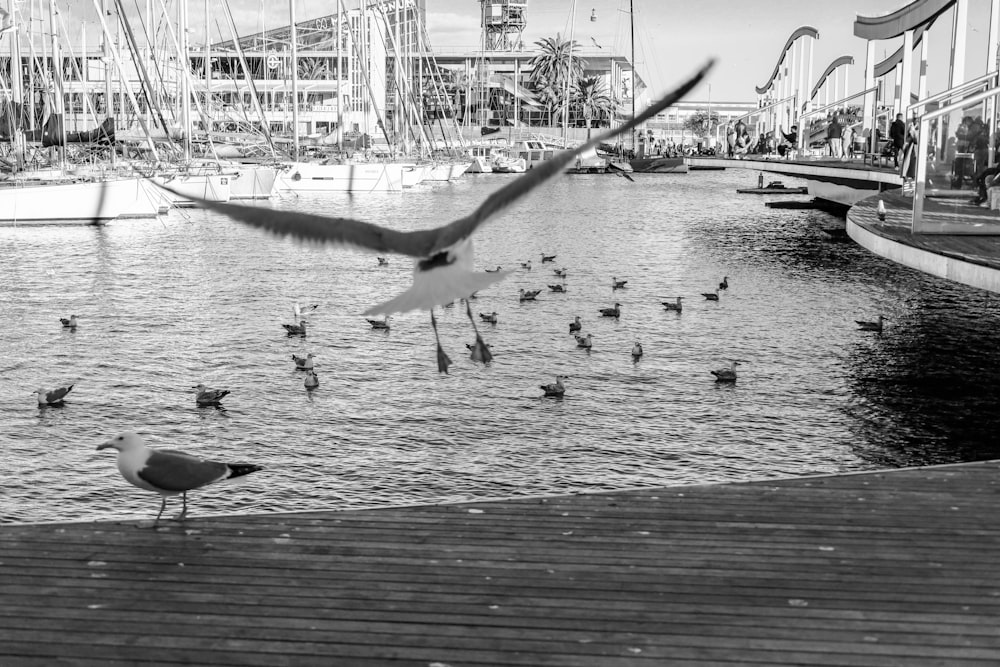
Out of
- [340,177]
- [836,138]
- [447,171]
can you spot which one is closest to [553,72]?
[447,171]

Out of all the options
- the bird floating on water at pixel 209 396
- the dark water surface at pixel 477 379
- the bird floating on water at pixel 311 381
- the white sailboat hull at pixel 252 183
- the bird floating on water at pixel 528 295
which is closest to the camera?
the dark water surface at pixel 477 379

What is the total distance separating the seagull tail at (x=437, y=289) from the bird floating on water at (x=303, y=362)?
462 inches

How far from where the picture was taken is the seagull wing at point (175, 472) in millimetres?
7547

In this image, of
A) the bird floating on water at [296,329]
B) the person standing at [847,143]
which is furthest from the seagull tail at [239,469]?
the person standing at [847,143]

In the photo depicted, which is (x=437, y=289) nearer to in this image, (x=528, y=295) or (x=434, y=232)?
(x=434, y=232)

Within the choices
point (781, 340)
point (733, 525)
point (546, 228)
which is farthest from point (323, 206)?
point (733, 525)

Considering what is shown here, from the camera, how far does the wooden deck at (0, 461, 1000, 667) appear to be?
5.50 m

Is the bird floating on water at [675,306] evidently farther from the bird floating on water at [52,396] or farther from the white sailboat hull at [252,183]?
the white sailboat hull at [252,183]

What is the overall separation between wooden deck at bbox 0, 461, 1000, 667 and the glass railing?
10.6 meters

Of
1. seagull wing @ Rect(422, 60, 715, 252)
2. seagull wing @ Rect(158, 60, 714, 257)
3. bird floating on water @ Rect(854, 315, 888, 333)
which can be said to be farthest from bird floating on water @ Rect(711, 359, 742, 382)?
seagull wing @ Rect(422, 60, 715, 252)

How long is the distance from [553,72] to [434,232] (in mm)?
148764

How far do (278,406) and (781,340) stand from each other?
10.1m

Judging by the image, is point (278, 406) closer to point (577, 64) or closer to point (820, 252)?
point (820, 252)

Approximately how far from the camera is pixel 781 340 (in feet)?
72.4
